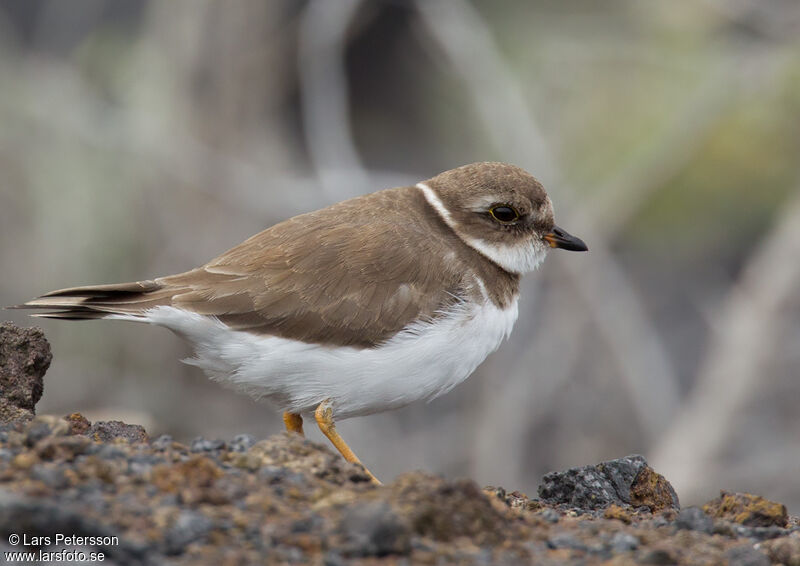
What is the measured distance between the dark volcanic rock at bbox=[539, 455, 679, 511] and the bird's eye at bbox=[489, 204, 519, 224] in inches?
63.2

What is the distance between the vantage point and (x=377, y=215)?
6031mm

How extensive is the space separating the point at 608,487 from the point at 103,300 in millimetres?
2698

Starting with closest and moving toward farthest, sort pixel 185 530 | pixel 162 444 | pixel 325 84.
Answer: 1. pixel 185 530
2. pixel 162 444
3. pixel 325 84

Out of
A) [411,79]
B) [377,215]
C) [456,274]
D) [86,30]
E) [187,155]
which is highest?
[86,30]

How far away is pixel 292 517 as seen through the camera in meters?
3.66

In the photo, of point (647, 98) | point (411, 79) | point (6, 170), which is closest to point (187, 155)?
point (6, 170)

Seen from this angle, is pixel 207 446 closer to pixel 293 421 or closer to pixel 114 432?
pixel 114 432

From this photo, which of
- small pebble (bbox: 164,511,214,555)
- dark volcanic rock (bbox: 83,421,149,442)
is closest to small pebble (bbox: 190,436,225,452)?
dark volcanic rock (bbox: 83,421,149,442)

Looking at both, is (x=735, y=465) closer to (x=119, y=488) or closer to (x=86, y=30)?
(x=119, y=488)

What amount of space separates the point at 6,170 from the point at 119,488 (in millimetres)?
10155

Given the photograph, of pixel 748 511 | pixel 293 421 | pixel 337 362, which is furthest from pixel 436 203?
pixel 748 511

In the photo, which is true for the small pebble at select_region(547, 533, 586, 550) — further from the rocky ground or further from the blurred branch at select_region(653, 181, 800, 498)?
the blurred branch at select_region(653, 181, 800, 498)

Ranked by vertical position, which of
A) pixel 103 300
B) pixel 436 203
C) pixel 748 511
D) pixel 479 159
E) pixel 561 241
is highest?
pixel 479 159

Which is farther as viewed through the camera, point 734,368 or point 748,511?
point 734,368
